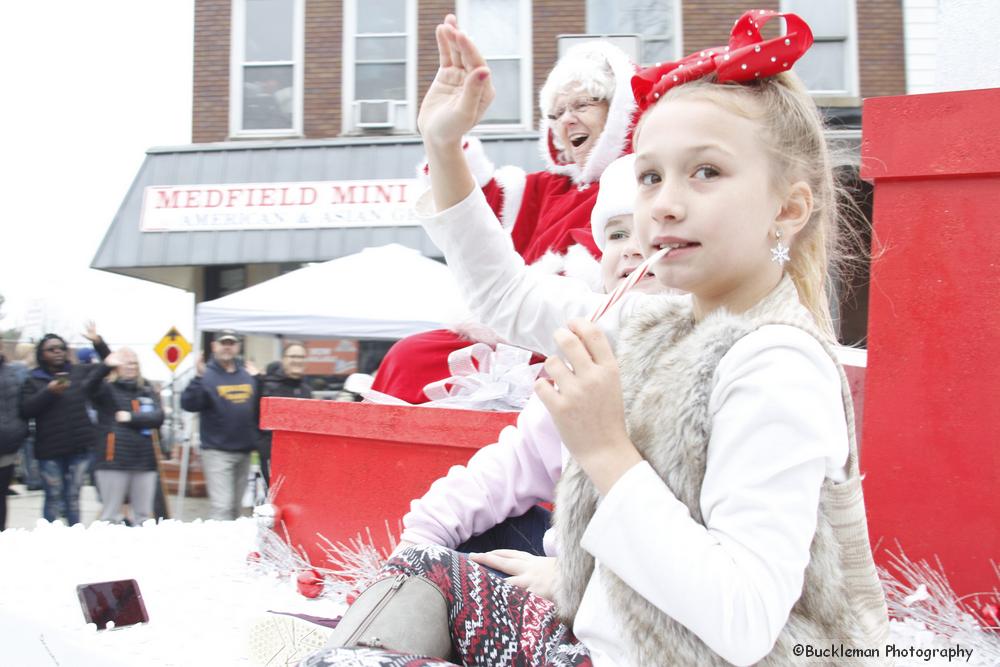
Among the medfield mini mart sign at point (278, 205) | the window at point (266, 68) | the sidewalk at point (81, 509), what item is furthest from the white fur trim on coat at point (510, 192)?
the window at point (266, 68)

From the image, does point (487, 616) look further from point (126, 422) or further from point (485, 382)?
point (126, 422)

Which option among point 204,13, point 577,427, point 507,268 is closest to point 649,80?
point 507,268

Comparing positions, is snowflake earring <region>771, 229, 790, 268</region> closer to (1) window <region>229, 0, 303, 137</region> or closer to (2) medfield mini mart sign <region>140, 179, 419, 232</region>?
(2) medfield mini mart sign <region>140, 179, 419, 232</region>

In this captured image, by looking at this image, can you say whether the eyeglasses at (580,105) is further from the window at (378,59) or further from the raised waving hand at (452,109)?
the window at (378,59)

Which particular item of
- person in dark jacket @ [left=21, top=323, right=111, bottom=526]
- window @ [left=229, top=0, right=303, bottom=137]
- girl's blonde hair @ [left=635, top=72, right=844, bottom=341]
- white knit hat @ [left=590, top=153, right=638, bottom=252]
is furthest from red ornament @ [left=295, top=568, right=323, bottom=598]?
window @ [left=229, top=0, right=303, bottom=137]

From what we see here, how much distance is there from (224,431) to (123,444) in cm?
66

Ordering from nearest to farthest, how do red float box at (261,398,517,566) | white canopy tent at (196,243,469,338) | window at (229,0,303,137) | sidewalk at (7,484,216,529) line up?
red float box at (261,398,517,566) < white canopy tent at (196,243,469,338) < sidewalk at (7,484,216,529) < window at (229,0,303,137)

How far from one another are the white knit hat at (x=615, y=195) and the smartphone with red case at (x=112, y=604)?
1.40m

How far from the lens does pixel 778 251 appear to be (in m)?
1.20

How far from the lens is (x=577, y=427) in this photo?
106cm

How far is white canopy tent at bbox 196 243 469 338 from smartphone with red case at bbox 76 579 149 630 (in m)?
4.33

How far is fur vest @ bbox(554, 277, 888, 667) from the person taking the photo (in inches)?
40.5

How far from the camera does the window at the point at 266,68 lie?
955cm

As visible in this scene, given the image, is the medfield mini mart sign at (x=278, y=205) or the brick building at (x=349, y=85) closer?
the brick building at (x=349, y=85)
